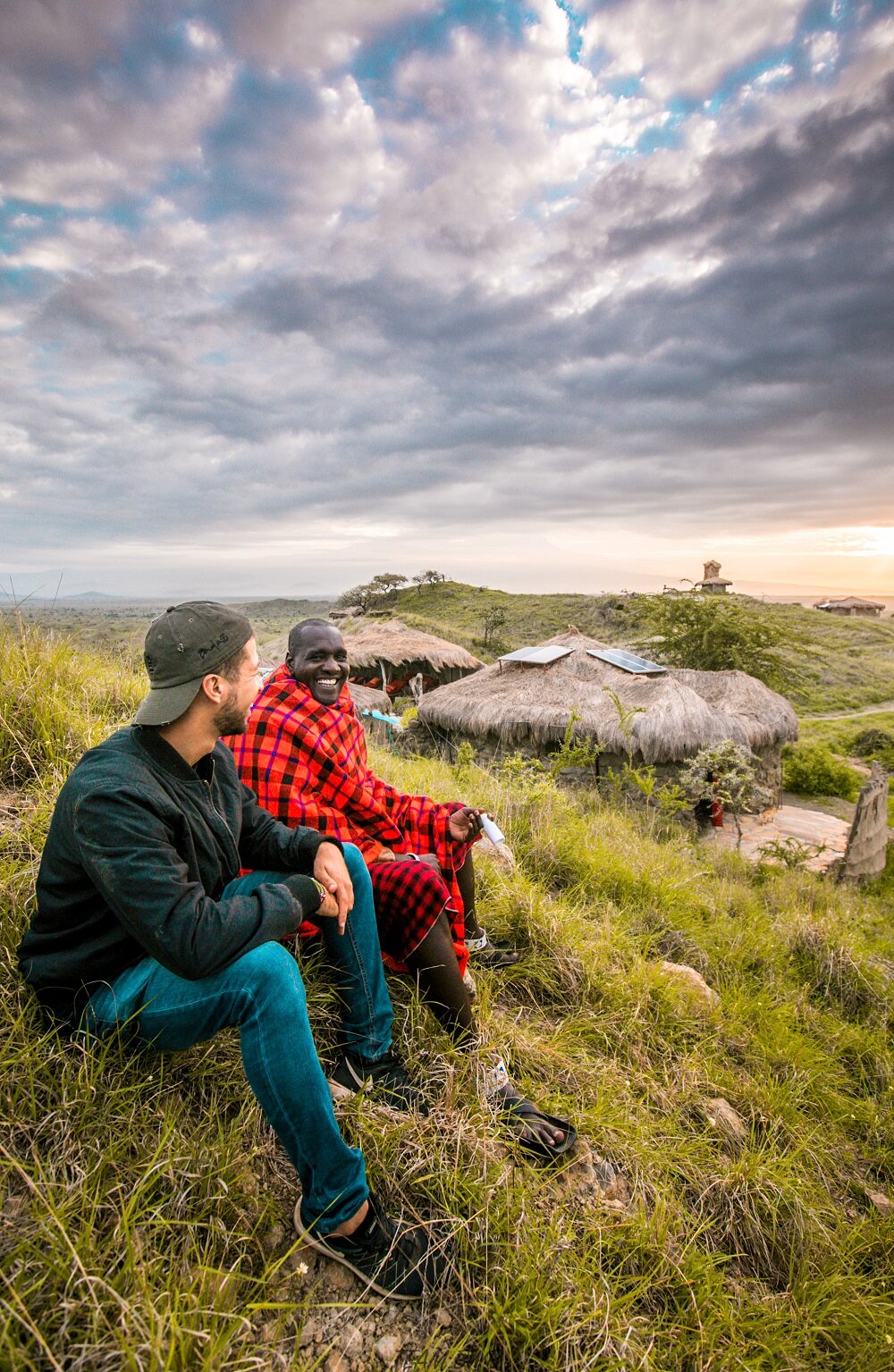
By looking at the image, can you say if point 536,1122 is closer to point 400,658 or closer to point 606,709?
point 606,709

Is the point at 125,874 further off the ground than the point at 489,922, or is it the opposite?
the point at 125,874

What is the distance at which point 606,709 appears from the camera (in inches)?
378

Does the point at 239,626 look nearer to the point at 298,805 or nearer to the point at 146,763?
the point at 146,763

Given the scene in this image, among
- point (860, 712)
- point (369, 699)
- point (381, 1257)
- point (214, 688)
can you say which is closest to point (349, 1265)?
point (381, 1257)

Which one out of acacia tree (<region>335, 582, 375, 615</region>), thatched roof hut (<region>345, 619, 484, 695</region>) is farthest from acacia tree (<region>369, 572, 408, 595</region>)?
thatched roof hut (<region>345, 619, 484, 695</region>)

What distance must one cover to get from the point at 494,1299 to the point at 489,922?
5.02 feet

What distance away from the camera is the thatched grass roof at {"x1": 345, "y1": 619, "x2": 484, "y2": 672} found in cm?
1521

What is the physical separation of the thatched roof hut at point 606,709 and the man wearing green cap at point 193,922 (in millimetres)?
7378

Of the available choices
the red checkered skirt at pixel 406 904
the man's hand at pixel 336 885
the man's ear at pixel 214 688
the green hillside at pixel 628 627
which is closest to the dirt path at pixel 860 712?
the green hillside at pixel 628 627

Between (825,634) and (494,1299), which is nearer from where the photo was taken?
(494,1299)

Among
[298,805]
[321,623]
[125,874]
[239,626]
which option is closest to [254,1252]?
[125,874]

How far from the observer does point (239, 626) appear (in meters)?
1.57

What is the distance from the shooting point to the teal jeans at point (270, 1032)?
1.25 metres

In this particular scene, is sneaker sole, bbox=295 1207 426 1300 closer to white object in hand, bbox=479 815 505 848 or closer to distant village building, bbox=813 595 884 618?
white object in hand, bbox=479 815 505 848
